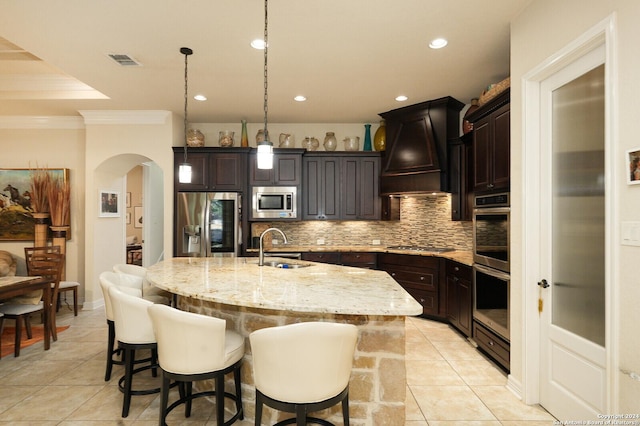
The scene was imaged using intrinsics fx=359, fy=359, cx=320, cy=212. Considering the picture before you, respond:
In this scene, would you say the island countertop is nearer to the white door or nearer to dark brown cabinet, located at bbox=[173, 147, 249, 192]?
the white door

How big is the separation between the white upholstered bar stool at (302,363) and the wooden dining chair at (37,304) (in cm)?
307

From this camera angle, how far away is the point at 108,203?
545 cm

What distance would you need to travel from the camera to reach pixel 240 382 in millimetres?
2242

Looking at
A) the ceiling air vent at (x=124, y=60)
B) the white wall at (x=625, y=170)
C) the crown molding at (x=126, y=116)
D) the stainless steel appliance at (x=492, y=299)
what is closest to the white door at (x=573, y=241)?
the white wall at (x=625, y=170)

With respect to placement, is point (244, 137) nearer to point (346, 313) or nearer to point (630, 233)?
point (346, 313)

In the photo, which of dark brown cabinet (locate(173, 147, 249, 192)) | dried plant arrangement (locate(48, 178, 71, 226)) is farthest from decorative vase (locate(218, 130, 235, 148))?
dried plant arrangement (locate(48, 178, 71, 226))

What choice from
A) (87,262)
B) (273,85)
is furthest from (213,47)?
(87,262)

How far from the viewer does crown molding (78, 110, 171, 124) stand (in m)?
5.00

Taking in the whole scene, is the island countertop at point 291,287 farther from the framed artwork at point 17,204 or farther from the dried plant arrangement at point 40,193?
the framed artwork at point 17,204

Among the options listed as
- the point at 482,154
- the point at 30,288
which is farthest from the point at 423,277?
the point at 30,288

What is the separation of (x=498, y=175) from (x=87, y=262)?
17.5 ft

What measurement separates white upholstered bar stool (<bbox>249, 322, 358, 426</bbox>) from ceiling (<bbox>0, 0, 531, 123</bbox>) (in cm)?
219

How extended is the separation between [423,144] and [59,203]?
5.11 m

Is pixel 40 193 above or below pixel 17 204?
above
